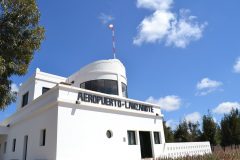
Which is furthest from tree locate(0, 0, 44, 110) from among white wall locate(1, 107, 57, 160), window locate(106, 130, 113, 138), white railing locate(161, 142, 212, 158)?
white railing locate(161, 142, 212, 158)

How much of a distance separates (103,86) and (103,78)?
2.45 ft

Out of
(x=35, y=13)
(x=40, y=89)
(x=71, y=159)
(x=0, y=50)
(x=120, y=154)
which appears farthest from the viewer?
(x=40, y=89)

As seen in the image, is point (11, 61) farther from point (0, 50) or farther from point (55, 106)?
point (55, 106)

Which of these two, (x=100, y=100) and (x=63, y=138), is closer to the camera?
(x=63, y=138)

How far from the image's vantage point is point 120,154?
14922 millimetres

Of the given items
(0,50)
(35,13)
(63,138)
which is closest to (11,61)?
(0,50)

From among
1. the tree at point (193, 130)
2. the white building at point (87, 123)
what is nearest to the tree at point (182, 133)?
the tree at point (193, 130)

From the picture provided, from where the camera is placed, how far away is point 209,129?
1003 inches

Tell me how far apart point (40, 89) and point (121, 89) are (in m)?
7.29

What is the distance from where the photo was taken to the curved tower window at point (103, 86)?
743 inches

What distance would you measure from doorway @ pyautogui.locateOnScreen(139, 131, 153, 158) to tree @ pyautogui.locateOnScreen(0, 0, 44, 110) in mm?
10059

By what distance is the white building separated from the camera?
12.9m

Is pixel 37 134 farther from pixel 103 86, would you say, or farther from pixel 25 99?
pixel 25 99

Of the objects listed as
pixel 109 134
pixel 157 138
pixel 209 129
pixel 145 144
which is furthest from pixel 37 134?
pixel 209 129
